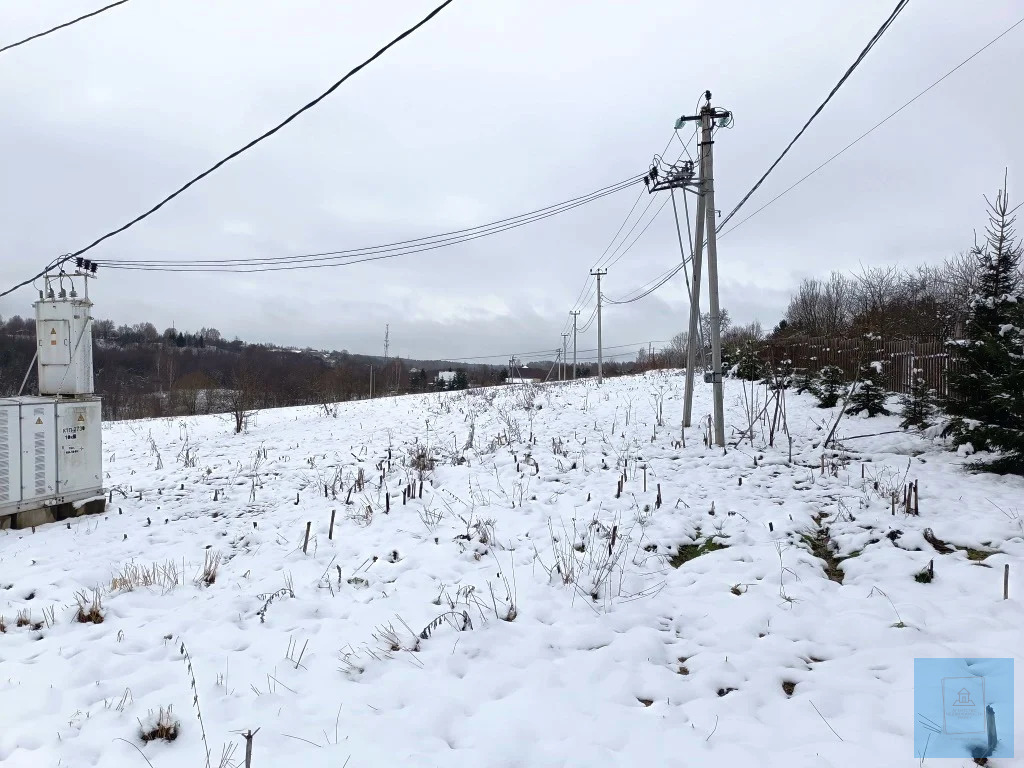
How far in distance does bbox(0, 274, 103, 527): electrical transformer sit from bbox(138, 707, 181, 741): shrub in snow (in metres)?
6.07

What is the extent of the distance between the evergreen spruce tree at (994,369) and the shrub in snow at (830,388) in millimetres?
3720

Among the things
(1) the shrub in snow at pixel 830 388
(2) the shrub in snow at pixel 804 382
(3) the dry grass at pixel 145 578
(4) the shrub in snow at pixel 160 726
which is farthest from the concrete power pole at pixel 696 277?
(4) the shrub in snow at pixel 160 726

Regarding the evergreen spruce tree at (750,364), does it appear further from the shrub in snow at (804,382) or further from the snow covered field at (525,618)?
the snow covered field at (525,618)

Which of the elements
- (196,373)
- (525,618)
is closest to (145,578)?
(525,618)

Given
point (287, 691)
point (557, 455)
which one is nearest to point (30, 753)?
point (287, 691)

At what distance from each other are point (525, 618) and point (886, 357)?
13.6m

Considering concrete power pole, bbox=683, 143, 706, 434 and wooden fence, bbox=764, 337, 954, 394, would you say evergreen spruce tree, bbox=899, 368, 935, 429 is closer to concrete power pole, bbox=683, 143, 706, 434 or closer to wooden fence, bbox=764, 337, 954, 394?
wooden fence, bbox=764, 337, 954, 394

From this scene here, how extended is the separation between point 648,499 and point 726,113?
7223mm

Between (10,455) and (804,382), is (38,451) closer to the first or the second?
(10,455)

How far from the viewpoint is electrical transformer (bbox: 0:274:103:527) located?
22.9 ft

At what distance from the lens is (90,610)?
4.19 m

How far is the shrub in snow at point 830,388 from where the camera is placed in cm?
1209

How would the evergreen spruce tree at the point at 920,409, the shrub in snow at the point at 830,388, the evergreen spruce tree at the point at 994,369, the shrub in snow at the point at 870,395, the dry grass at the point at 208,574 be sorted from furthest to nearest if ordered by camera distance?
Result: the shrub in snow at the point at 830,388 → the shrub in snow at the point at 870,395 → the evergreen spruce tree at the point at 920,409 → the evergreen spruce tree at the point at 994,369 → the dry grass at the point at 208,574

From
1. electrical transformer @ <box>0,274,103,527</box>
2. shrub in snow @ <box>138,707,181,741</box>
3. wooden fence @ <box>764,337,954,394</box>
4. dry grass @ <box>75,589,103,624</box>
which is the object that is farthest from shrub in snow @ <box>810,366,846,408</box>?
electrical transformer @ <box>0,274,103,527</box>
